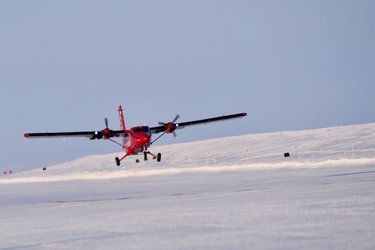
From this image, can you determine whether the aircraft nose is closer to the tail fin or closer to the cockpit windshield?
the cockpit windshield

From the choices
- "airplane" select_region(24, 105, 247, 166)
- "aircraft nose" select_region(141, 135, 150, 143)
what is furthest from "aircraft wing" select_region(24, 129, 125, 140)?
"aircraft nose" select_region(141, 135, 150, 143)

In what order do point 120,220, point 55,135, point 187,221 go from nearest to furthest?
point 187,221 → point 120,220 → point 55,135

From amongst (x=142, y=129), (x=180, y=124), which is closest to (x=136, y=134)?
(x=142, y=129)

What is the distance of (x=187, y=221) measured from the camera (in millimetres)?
11297

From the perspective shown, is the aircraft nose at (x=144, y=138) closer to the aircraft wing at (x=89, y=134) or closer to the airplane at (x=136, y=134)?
the airplane at (x=136, y=134)

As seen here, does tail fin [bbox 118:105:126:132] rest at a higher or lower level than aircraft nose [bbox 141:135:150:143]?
higher

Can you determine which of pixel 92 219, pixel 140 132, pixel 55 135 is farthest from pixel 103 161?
pixel 92 219

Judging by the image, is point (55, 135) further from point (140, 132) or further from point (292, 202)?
point (292, 202)

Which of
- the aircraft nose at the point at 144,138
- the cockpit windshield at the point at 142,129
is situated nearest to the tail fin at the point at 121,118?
the cockpit windshield at the point at 142,129

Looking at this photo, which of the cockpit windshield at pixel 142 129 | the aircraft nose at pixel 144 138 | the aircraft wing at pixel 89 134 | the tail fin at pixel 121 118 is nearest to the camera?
the aircraft nose at pixel 144 138

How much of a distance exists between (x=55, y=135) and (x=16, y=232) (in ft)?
204

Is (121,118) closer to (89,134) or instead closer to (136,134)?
(89,134)

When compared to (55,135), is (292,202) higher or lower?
lower

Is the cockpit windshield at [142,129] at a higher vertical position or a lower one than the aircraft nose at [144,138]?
higher
